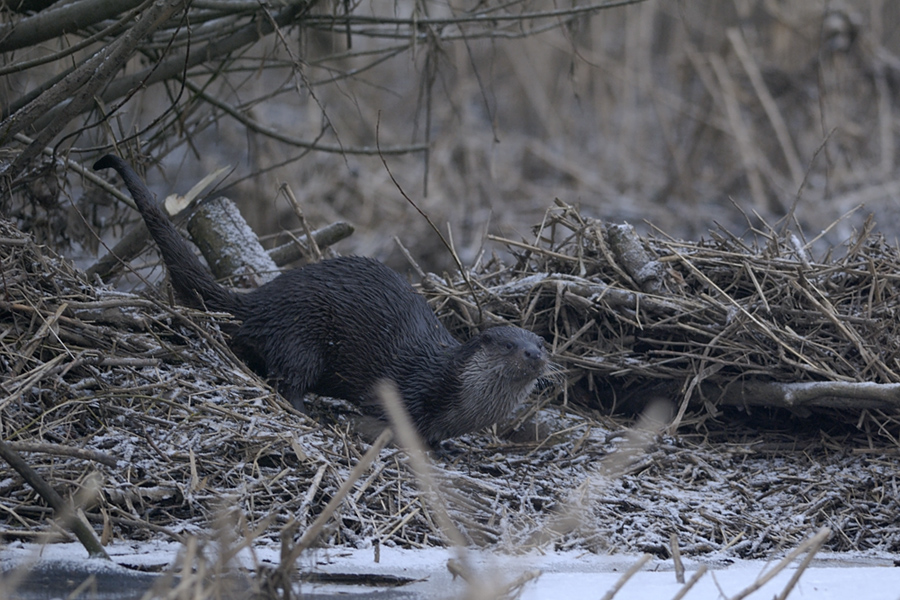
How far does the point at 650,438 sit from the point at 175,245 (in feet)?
6.58

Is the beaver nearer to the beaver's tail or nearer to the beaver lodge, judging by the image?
the beaver's tail

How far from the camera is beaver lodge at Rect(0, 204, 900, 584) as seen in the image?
8.66 ft

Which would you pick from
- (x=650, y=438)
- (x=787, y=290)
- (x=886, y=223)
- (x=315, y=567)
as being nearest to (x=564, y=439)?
(x=650, y=438)

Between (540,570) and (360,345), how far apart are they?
5.20ft

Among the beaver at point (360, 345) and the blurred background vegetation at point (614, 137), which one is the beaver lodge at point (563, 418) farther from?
the blurred background vegetation at point (614, 137)

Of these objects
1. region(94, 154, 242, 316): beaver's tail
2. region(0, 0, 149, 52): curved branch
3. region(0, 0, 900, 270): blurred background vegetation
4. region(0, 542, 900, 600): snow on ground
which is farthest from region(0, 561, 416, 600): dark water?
region(0, 0, 900, 270): blurred background vegetation

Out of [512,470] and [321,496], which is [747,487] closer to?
[512,470]

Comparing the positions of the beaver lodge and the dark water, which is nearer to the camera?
the dark water

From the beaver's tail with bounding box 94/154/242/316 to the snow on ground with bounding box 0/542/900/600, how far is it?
1329mm

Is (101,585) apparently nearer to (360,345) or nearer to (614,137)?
(360,345)

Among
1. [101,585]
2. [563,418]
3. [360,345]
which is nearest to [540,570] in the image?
[101,585]

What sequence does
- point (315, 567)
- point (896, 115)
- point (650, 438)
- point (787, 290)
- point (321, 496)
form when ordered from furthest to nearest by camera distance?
point (896, 115), point (787, 290), point (650, 438), point (321, 496), point (315, 567)

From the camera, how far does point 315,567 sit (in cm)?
218

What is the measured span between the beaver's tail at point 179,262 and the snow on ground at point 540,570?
1329mm
